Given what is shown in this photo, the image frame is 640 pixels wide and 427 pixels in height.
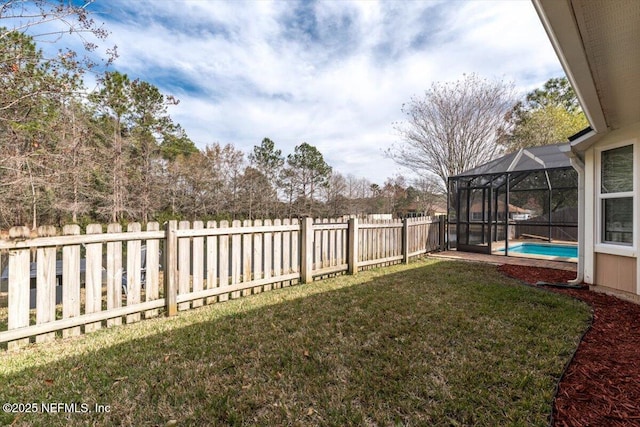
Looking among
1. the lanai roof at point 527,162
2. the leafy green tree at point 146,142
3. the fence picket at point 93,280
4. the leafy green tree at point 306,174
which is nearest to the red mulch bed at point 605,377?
the fence picket at point 93,280

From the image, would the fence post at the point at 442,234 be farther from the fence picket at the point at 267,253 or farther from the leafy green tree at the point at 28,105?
the leafy green tree at the point at 28,105

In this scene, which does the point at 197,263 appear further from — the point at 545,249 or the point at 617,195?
the point at 545,249

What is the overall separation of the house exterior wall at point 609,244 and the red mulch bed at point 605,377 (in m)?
0.68

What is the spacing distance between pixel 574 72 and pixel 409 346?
9.27ft

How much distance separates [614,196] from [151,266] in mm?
6531

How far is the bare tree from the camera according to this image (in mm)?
13312

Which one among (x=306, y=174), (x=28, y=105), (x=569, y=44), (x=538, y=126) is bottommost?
(x=569, y=44)

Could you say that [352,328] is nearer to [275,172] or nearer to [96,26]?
[96,26]

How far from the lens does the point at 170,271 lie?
3502 mm

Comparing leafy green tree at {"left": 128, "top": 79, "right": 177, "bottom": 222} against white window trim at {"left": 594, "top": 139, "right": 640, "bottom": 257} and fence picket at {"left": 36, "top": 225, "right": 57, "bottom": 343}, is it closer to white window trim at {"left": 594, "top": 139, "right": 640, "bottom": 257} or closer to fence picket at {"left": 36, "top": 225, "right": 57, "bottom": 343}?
fence picket at {"left": 36, "top": 225, "right": 57, "bottom": 343}

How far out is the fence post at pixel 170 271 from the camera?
3.49 metres

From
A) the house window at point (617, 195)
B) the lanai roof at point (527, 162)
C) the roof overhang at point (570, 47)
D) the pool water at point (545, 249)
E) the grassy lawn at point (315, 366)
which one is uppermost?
the lanai roof at point (527, 162)

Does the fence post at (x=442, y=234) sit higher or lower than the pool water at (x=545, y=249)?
higher

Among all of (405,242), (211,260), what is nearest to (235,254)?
(211,260)
